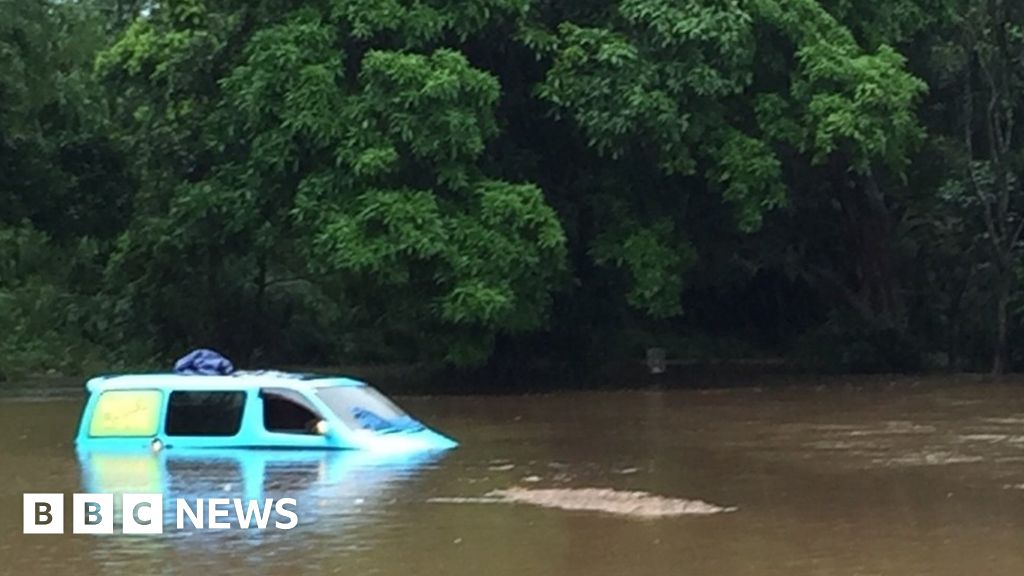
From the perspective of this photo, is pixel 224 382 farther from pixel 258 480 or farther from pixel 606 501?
pixel 606 501

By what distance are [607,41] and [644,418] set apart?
670 centimetres

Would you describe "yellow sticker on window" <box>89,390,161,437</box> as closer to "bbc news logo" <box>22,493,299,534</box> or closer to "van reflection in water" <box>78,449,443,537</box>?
"van reflection in water" <box>78,449,443,537</box>

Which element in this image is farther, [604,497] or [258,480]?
[258,480]

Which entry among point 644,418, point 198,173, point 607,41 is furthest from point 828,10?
point 198,173

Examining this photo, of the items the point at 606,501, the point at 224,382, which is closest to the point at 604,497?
the point at 606,501

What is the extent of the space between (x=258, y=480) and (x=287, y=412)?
6.04ft

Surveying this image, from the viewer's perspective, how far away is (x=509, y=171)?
2812 cm

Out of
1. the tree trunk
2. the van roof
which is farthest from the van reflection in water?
the tree trunk

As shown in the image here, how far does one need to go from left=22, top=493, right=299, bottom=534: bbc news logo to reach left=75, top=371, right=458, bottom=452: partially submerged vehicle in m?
2.44

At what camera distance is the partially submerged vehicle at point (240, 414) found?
17047 mm

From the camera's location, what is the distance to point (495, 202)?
84.0 ft

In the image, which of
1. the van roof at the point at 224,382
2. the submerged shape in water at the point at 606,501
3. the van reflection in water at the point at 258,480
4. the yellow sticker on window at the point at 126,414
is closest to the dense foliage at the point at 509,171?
the van roof at the point at 224,382

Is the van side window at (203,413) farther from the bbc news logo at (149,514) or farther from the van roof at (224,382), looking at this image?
the bbc news logo at (149,514)

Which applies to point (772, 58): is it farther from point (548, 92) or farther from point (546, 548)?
point (546, 548)
